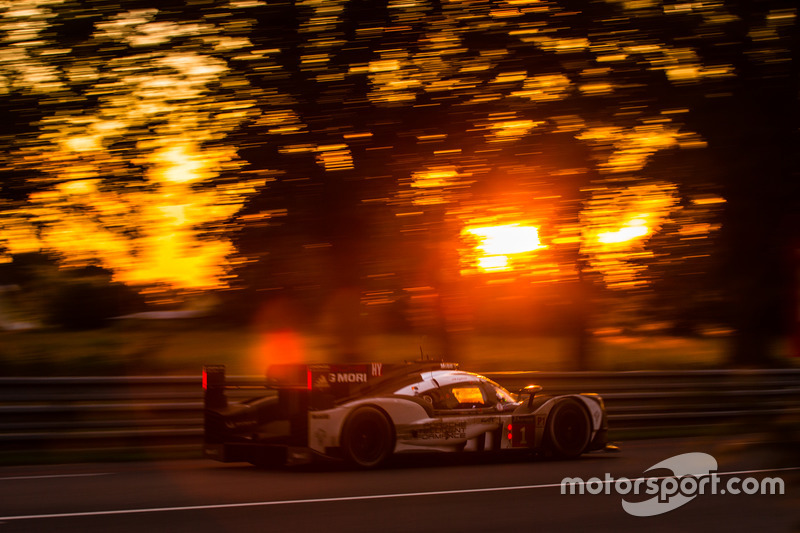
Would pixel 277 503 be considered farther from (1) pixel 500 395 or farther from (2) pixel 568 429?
(2) pixel 568 429

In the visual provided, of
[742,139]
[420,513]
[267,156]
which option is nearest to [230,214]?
[267,156]

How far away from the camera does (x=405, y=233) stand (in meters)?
7.75

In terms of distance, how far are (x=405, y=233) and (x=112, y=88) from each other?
3.41 m

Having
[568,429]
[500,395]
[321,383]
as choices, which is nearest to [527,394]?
[500,395]

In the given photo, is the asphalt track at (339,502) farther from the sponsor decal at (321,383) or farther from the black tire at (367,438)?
the sponsor decal at (321,383)

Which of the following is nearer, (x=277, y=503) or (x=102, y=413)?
(x=277, y=503)

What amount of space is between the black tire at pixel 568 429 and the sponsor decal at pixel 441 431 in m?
1.17

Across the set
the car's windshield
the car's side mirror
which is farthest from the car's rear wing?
the car's side mirror

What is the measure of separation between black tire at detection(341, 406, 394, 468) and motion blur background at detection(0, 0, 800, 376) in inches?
52.1

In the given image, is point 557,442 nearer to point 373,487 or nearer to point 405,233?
point 373,487

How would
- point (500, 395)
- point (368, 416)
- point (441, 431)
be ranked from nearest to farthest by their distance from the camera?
point (368, 416), point (441, 431), point (500, 395)

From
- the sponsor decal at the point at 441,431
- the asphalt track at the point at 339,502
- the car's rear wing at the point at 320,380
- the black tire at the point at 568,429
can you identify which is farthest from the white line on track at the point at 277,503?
the black tire at the point at 568,429

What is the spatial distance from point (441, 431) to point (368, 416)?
2.94ft

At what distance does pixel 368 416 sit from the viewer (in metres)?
9.13
